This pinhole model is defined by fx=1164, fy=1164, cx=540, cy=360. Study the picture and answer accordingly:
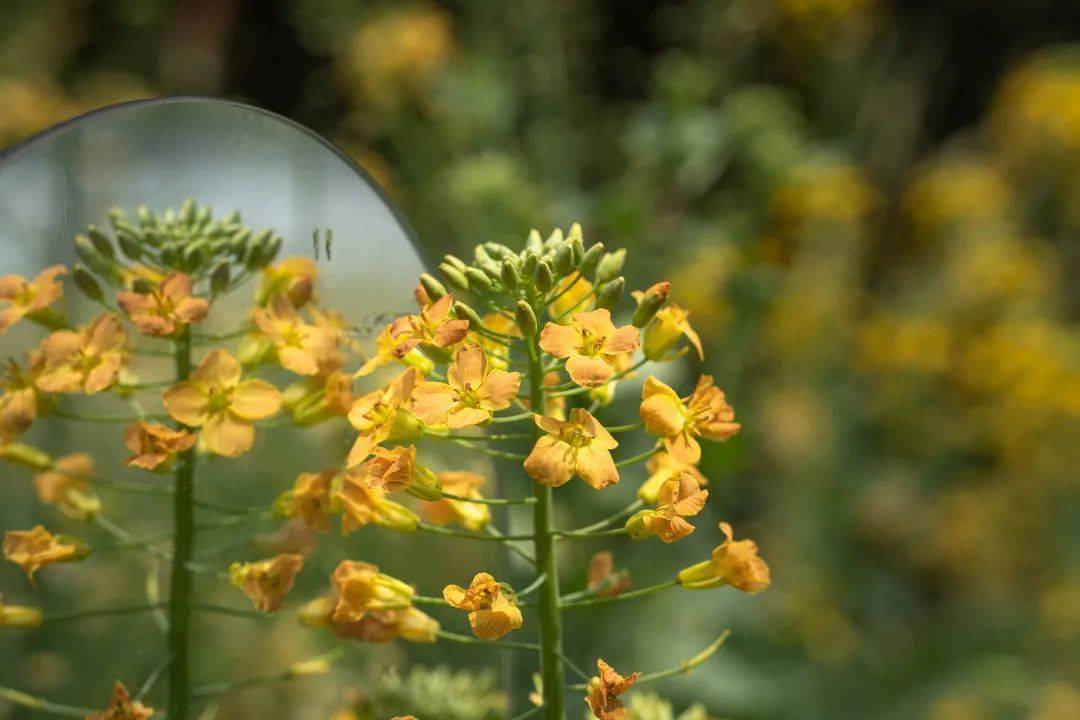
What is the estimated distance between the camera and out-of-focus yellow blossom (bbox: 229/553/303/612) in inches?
20.4

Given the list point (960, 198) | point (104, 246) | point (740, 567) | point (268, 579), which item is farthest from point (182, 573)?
point (960, 198)

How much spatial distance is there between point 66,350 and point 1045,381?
6.68 feet

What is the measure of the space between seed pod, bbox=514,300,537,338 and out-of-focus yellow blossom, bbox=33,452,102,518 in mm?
240

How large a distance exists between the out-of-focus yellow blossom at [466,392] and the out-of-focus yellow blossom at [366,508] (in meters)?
0.05

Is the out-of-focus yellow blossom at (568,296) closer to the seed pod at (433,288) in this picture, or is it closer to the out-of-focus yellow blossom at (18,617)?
the seed pod at (433,288)

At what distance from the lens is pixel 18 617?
0.55m

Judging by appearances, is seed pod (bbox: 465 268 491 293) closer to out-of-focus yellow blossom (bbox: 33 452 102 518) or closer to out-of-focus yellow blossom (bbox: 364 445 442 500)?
out-of-focus yellow blossom (bbox: 364 445 442 500)

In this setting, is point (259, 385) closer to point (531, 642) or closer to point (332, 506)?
point (332, 506)

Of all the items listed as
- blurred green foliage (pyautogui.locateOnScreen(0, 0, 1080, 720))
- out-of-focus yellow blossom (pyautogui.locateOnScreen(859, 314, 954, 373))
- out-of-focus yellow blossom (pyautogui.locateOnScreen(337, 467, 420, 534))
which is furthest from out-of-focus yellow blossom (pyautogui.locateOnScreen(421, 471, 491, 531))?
out-of-focus yellow blossom (pyautogui.locateOnScreen(859, 314, 954, 373))

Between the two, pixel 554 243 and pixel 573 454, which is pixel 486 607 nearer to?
pixel 573 454

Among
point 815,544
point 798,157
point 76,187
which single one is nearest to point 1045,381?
point 815,544

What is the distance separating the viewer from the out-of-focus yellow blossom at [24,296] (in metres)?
0.53

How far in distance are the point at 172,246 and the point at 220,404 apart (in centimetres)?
9

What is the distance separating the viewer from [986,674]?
1.88m
